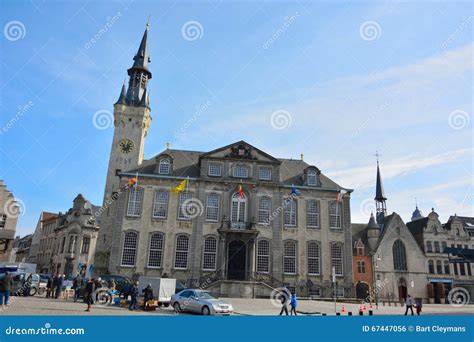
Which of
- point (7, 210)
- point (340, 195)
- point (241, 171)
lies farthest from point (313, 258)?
point (7, 210)

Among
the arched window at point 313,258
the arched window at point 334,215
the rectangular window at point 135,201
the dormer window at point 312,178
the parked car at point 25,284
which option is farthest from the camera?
the dormer window at point 312,178

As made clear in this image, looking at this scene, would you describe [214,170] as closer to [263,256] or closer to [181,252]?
[181,252]

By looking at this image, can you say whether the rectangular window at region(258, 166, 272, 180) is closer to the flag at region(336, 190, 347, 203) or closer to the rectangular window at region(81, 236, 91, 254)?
the flag at region(336, 190, 347, 203)

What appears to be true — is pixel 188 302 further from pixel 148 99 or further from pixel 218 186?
pixel 148 99

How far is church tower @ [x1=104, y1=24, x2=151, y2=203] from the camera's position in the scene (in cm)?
4125

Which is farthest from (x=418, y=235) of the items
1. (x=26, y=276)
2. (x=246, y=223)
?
(x=26, y=276)

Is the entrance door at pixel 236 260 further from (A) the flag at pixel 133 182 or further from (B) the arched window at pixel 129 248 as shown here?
(A) the flag at pixel 133 182

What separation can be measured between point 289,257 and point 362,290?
13502mm

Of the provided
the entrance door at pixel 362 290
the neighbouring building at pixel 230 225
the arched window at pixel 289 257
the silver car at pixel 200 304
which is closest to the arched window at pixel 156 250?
the neighbouring building at pixel 230 225

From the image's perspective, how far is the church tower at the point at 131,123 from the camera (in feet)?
135

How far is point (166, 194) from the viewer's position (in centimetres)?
3484

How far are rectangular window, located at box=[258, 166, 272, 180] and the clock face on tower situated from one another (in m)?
15.7

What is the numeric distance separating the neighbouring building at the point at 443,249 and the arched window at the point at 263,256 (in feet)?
74.9

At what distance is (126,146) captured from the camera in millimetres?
42156
